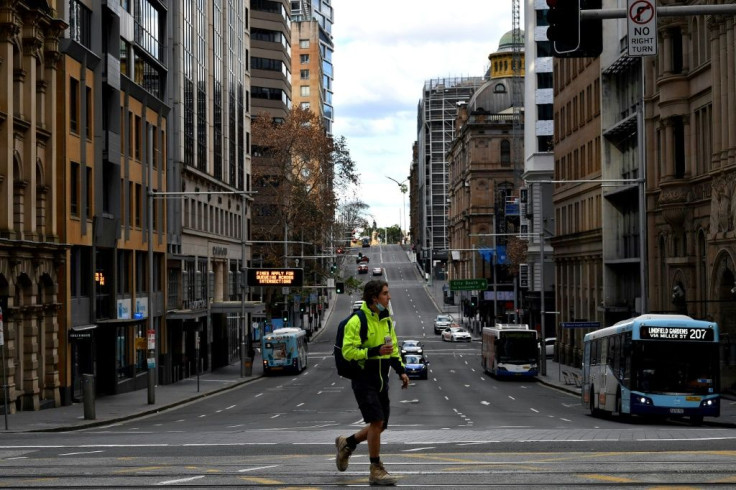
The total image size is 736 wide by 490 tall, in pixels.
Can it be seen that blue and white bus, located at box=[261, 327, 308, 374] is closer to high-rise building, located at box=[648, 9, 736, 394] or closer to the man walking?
high-rise building, located at box=[648, 9, 736, 394]

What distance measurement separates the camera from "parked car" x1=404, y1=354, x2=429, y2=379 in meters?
61.7

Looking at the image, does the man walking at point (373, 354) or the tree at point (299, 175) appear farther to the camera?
the tree at point (299, 175)

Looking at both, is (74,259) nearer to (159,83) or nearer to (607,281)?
(159,83)

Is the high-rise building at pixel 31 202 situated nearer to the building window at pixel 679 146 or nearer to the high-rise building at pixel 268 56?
the building window at pixel 679 146

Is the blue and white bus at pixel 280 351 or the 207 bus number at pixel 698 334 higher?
the 207 bus number at pixel 698 334

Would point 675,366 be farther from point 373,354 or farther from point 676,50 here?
point 676,50

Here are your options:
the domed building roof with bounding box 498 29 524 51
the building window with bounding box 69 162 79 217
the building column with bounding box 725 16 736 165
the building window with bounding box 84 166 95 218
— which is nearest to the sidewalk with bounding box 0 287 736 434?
the building window with bounding box 69 162 79 217

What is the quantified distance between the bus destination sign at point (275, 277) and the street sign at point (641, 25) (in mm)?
55818

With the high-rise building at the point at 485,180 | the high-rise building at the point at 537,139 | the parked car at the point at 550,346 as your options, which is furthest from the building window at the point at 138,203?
the high-rise building at the point at 485,180

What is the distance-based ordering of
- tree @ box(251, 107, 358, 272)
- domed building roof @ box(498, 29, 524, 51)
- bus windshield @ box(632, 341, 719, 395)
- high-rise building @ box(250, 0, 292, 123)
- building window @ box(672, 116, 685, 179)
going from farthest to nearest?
1. domed building roof @ box(498, 29, 524, 51)
2. high-rise building @ box(250, 0, 292, 123)
3. tree @ box(251, 107, 358, 272)
4. building window @ box(672, 116, 685, 179)
5. bus windshield @ box(632, 341, 719, 395)

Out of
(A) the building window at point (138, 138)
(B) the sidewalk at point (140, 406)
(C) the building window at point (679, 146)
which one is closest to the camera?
(B) the sidewalk at point (140, 406)

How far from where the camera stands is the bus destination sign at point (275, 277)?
69375 mm

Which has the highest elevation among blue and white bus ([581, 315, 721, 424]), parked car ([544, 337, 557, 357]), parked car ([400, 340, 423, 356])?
blue and white bus ([581, 315, 721, 424])

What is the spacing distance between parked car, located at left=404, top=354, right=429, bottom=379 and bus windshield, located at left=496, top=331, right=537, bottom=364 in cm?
422
